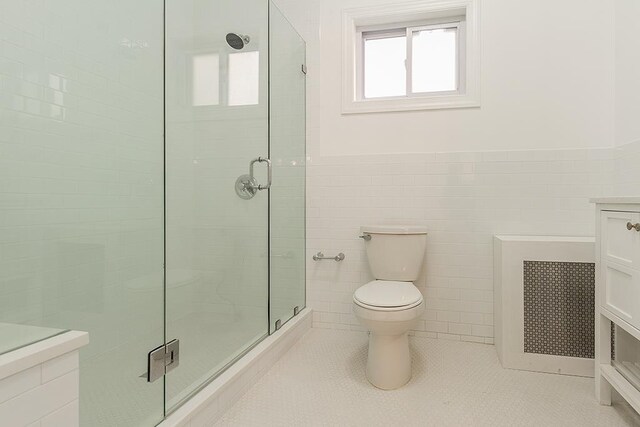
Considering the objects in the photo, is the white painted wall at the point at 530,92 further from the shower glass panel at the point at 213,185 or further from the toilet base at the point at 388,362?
the toilet base at the point at 388,362

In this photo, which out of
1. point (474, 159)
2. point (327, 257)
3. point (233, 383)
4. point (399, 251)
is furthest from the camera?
point (327, 257)

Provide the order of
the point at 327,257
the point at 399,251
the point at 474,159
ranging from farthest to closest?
1. the point at 327,257
2. the point at 474,159
3. the point at 399,251

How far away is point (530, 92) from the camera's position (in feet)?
7.54

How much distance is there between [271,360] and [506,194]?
167 centimetres

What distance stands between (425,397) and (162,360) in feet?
3.70

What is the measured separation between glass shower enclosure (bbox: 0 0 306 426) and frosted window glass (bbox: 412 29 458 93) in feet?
3.85

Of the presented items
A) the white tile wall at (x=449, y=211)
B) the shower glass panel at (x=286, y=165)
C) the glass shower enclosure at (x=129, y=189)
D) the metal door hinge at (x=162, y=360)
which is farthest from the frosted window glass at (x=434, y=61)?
the metal door hinge at (x=162, y=360)

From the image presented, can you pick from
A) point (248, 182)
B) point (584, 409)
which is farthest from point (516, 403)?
point (248, 182)

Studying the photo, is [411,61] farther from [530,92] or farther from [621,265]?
[621,265]

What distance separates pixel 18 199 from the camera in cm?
125

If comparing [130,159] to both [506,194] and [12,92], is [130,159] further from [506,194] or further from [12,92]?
[506,194]

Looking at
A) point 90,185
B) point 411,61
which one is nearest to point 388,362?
point 90,185

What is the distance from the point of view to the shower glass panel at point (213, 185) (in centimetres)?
159

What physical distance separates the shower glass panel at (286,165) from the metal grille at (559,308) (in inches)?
53.2
